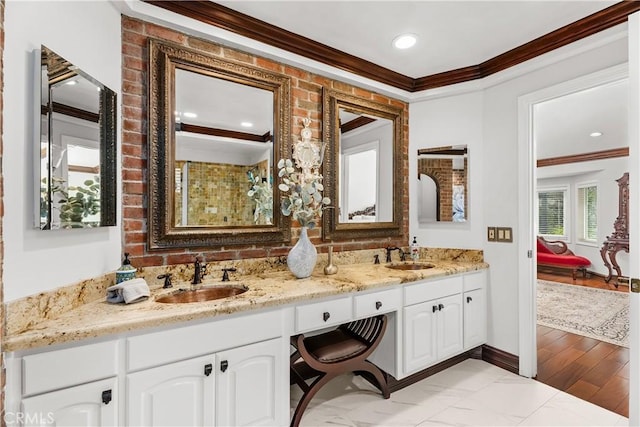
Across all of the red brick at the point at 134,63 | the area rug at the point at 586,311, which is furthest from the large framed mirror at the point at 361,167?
the area rug at the point at 586,311

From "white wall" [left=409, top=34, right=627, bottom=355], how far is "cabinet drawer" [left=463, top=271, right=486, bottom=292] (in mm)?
91

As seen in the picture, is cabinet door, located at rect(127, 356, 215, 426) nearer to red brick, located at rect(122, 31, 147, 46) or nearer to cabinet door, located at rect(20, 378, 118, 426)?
cabinet door, located at rect(20, 378, 118, 426)

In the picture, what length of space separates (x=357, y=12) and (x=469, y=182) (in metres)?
1.76

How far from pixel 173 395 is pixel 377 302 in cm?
126

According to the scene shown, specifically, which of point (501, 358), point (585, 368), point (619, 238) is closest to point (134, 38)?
point (501, 358)

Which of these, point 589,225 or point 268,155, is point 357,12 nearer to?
point 268,155

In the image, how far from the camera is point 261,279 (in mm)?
2010

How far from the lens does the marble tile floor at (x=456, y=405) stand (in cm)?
190

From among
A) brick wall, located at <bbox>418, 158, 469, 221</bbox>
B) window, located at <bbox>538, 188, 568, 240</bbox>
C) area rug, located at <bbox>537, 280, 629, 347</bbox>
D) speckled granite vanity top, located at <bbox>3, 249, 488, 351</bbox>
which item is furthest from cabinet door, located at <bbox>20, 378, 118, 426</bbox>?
window, located at <bbox>538, 188, 568, 240</bbox>

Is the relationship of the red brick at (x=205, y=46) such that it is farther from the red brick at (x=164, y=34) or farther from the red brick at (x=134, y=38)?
the red brick at (x=134, y=38)

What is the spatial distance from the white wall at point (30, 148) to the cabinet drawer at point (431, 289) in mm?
1938

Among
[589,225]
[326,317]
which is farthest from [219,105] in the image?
[589,225]

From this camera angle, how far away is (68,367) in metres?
1.13

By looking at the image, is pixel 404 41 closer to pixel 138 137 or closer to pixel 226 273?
pixel 138 137
